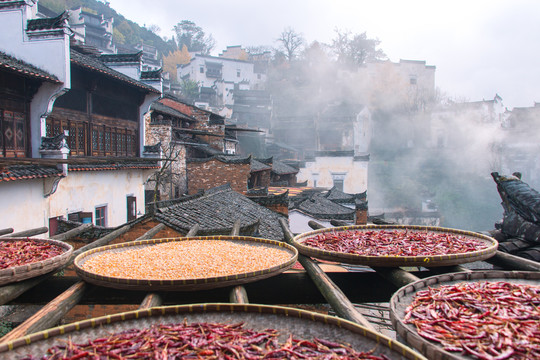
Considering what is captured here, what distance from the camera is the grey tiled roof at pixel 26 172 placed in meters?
9.80

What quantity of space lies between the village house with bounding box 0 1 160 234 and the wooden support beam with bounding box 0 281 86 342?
721 cm

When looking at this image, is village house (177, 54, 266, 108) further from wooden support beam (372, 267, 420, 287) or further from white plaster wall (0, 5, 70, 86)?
wooden support beam (372, 267, 420, 287)

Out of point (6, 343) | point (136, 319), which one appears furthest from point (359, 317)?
point (6, 343)

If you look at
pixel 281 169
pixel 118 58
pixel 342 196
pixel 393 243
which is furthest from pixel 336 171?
pixel 393 243

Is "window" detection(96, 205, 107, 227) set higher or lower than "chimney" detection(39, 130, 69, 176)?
lower

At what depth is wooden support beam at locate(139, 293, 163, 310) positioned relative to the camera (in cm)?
287

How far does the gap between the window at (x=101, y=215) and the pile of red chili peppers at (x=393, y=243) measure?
1283 cm

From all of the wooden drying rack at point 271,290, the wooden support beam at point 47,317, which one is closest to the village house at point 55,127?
the wooden drying rack at point 271,290

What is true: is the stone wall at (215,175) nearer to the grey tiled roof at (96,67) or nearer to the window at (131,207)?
the window at (131,207)

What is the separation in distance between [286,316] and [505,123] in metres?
52.2

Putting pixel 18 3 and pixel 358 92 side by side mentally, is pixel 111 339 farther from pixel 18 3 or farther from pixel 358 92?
pixel 358 92

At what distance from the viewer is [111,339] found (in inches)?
93.8

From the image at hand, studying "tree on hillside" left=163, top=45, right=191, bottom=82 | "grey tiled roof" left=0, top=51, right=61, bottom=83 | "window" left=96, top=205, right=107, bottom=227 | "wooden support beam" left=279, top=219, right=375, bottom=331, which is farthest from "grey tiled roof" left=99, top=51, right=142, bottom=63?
"tree on hillside" left=163, top=45, right=191, bottom=82

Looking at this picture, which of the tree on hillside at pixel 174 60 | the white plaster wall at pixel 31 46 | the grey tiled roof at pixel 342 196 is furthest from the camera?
the tree on hillside at pixel 174 60
